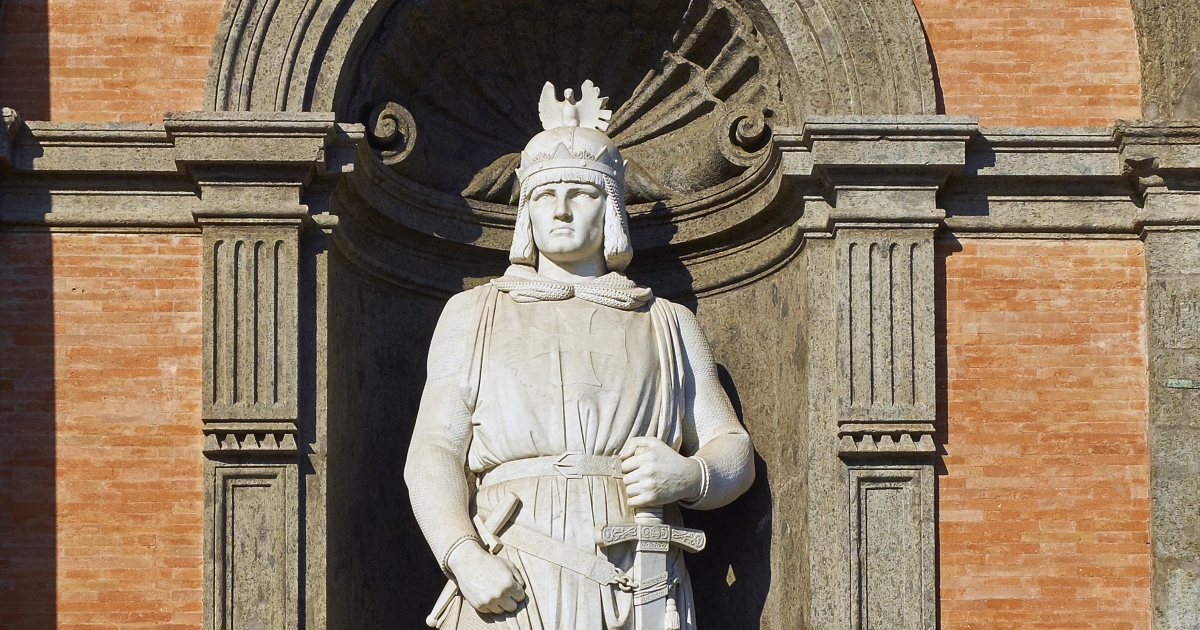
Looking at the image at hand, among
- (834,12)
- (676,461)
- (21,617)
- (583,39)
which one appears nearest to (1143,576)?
(676,461)

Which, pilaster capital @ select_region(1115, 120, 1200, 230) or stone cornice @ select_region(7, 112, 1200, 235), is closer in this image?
stone cornice @ select_region(7, 112, 1200, 235)

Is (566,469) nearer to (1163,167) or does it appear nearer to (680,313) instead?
(680,313)

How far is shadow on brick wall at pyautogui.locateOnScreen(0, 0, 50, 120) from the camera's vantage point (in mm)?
11547

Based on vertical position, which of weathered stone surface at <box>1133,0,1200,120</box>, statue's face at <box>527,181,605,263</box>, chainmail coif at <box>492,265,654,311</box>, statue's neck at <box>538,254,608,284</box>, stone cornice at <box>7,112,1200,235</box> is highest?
weathered stone surface at <box>1133,0,1200,120</box>

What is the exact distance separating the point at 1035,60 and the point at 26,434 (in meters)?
5.63

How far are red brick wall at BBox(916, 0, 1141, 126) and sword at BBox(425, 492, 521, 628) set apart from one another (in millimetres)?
3252

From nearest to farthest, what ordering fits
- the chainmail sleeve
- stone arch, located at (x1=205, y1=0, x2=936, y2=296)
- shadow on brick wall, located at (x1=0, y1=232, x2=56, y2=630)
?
the chainmail sleeve
shadow on brick wall, located at (x1=0, y1=232, x2=56, y2=630)
stone arch, located at (x1=205, y1=0, x2=936, y2=296)

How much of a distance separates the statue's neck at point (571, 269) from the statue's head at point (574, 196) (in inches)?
2.8

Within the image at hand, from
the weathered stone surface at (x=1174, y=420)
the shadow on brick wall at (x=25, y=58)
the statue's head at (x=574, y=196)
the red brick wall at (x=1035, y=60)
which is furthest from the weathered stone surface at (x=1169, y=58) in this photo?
the shadow on brick wall at (x=25, y=58)

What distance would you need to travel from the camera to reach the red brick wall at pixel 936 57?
37.9ft

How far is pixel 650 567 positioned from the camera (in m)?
10.4

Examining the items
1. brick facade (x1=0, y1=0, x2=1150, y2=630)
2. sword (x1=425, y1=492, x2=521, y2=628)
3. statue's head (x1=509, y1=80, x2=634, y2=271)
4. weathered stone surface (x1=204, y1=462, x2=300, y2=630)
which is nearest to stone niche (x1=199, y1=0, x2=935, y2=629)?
weathered stone surface (x1=204, y1=462, x2=300, y2=630)

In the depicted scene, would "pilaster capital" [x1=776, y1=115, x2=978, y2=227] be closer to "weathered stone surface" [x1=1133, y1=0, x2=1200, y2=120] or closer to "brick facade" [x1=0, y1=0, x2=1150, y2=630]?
"brick facade" [x1=0, y1=0, x2=1150, y2=630]

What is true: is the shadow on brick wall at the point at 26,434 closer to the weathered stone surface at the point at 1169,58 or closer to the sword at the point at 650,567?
the sword at the point at 650,567
